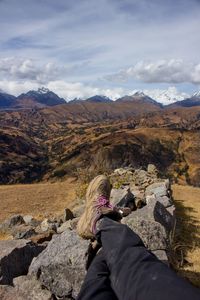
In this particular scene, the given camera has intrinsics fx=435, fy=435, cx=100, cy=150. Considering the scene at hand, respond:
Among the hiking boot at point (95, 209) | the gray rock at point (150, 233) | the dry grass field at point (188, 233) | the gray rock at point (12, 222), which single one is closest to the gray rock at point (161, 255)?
the gray rock at point (150, 233)

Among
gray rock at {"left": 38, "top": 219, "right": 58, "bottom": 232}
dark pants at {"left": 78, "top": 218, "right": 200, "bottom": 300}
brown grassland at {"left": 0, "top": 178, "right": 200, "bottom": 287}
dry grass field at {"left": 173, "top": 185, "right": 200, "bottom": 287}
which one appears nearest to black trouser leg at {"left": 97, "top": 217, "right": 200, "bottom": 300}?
dark pants at {"left": 78, "top": 218, "right": 200, "bottom": 300}

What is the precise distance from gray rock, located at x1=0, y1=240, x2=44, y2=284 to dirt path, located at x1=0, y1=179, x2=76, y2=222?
952 cm

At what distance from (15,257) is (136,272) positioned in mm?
3037

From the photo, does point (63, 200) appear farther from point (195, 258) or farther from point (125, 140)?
point (125, 140)

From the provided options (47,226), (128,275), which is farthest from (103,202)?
(47,226)

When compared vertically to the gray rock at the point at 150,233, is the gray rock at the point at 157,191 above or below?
below

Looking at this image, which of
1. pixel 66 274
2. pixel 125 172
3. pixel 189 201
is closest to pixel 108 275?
pixel 66 274

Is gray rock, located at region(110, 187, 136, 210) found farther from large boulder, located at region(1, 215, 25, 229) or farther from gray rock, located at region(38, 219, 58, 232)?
large boulder, located at region(1, 215, 25, 229)

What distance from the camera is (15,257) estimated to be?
6531mm

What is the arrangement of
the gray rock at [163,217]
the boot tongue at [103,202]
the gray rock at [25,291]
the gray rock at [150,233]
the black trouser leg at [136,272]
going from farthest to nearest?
the gray rock at [163,217] < the gray rock at [150,233] < the boot tongue at [103,202] < the gray rock at [25,291] < the black trouser leg at [136,272]

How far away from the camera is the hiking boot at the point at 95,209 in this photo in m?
5.68

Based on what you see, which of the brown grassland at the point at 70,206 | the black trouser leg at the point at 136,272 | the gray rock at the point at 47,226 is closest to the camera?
the black trouser leg at the point at 136,272

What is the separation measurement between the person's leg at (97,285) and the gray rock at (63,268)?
47.1 inches

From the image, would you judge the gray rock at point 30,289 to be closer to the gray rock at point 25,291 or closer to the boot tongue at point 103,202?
the gray rock at point 25,291
